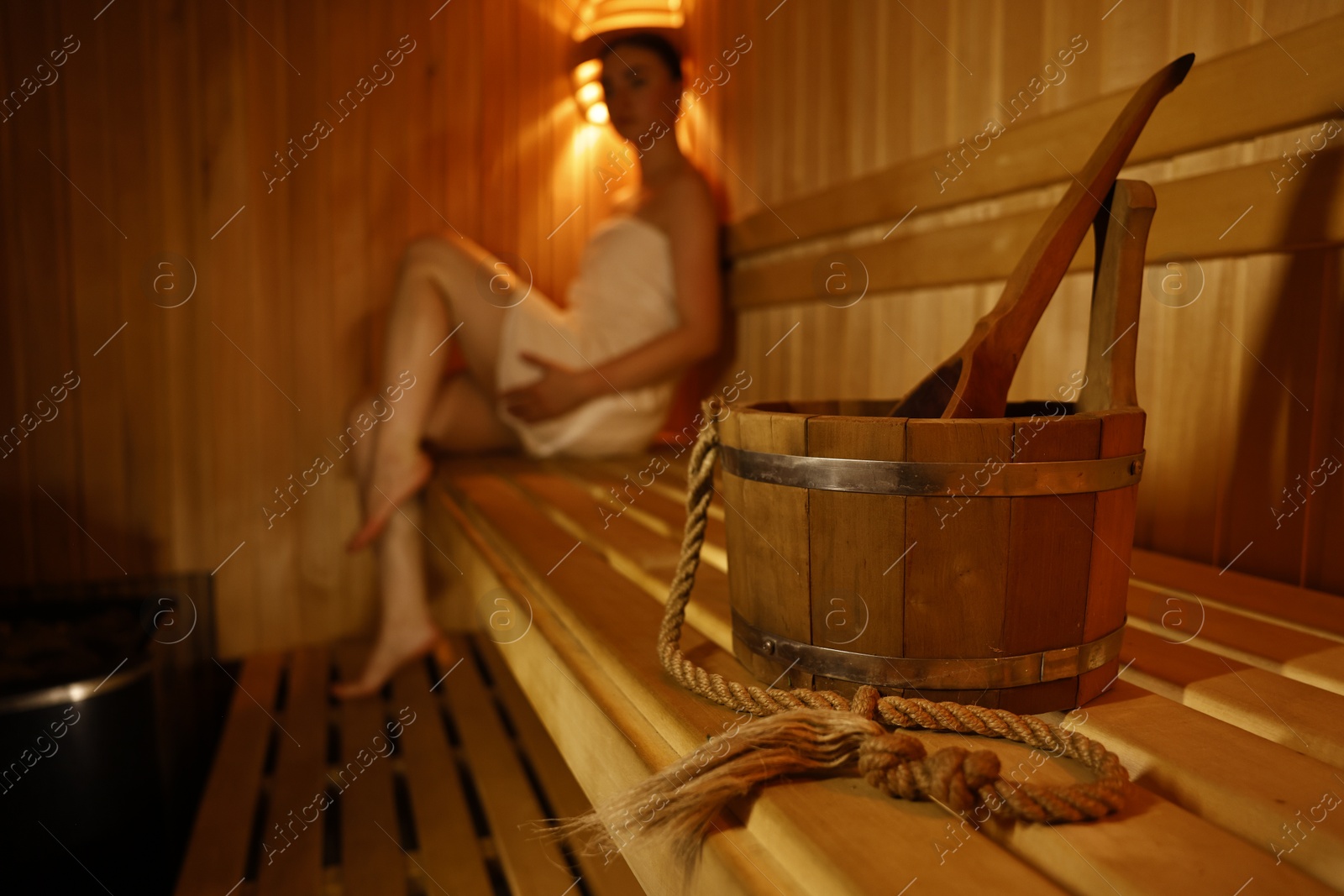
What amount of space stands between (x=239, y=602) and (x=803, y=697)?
2569 mm

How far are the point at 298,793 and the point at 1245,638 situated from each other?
5.89 feet

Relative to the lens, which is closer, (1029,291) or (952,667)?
(952,667)

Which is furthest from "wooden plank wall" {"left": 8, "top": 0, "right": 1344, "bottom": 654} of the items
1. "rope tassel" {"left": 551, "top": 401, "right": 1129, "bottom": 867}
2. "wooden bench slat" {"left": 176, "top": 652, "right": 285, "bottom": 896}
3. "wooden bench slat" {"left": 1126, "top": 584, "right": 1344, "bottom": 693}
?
"rope tassel" {"left": 551, "top": 401, "right": 1129, "bottom": 867}

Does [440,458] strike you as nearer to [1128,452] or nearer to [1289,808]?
[1128,452]

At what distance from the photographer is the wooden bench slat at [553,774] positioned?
1405mm

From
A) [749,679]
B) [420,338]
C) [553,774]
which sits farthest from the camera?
[420,338]

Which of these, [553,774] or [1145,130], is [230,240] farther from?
[1145,130]

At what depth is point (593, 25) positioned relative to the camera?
2744 millimetres

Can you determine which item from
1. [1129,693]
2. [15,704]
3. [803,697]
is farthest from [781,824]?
[15,704]

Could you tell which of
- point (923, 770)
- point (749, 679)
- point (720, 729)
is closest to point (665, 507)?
point (749, 679)

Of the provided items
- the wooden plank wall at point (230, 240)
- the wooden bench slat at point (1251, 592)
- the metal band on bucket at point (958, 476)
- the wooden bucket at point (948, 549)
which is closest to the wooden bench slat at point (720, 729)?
the wooden bucket at point (948, 549)

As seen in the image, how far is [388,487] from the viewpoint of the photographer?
2.33m

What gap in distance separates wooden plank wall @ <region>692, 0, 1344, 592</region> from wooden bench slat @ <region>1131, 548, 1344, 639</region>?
42mm

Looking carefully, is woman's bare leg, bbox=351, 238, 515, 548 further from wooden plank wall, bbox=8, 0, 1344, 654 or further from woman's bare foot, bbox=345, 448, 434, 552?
wooden plank wall, bbox=8, 0, 1344, 654
